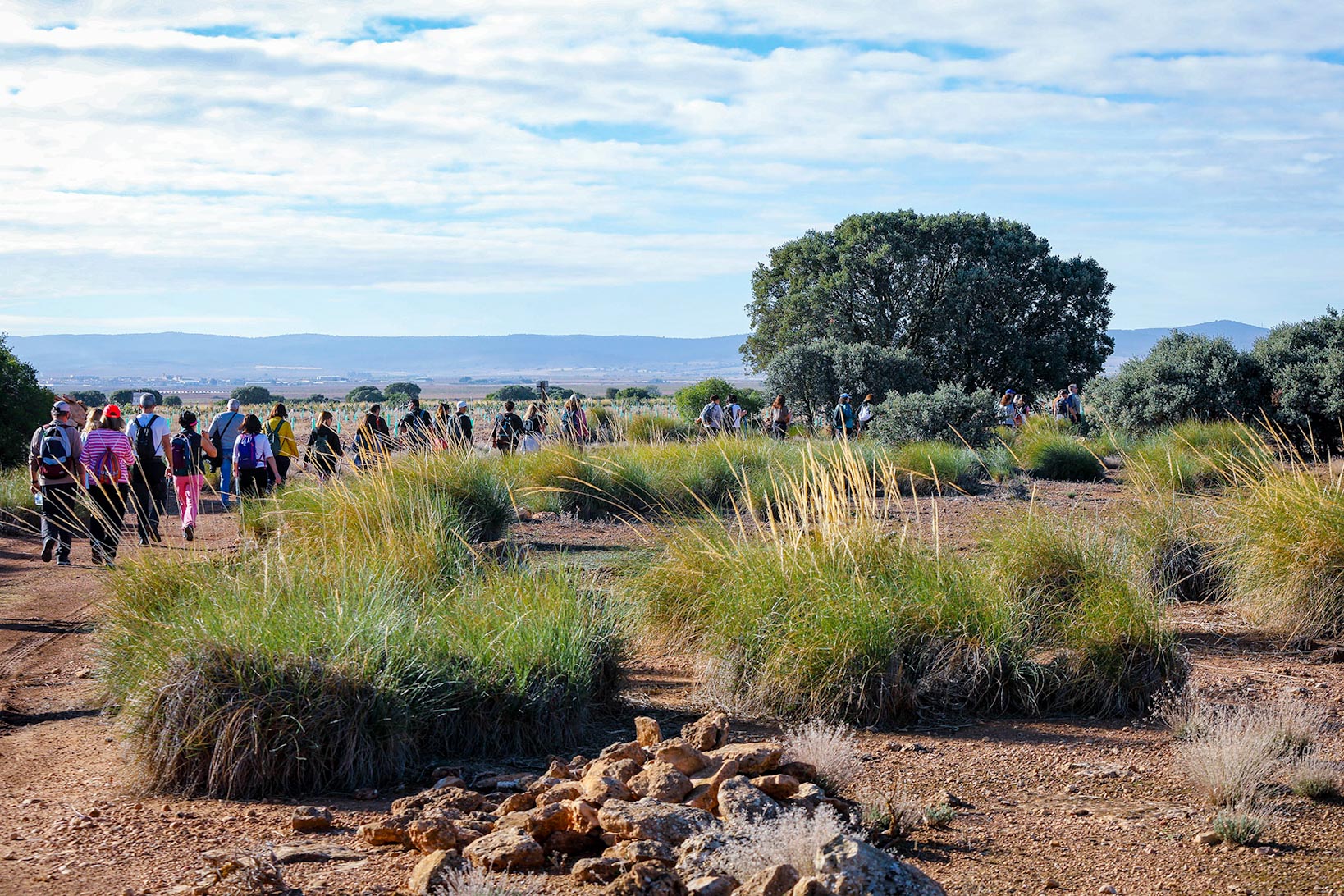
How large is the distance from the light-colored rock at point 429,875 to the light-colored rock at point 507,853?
10cm

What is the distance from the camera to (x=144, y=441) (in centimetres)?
1193

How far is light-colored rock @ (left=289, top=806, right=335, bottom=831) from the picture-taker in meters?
4.50

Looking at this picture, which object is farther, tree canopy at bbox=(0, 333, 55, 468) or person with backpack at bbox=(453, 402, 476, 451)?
tree canopy at bbox=(0, 333, 55, 468)

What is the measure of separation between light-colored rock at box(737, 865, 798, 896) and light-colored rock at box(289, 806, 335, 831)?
191cm

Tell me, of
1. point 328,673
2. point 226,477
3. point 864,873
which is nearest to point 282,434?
point 226,477

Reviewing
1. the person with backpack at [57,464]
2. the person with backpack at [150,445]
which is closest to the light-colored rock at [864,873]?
the person with backpack at [57,464]

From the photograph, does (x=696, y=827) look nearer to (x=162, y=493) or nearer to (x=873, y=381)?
(x=162, y=493)

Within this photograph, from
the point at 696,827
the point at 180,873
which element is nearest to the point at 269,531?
the point at 180,873

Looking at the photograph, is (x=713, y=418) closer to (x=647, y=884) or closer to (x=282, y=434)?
(x=282, y=434)

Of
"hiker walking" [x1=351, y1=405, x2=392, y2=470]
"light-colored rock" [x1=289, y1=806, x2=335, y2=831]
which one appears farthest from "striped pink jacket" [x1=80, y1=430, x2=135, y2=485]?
"light-colored rock" [x1=289, y1=806, x2=335, y2=831]

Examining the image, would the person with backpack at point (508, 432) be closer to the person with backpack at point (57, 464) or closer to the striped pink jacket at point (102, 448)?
the striped pink jacket at point (102, 448)

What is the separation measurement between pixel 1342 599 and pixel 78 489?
945cm

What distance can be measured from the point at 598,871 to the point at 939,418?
60.3 feet

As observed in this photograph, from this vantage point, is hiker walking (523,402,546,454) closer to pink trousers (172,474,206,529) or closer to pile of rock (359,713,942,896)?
pink trousers (172,474,206,529)
